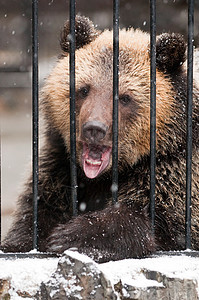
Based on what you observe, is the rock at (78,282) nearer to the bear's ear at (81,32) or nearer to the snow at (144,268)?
the snow at (144,268)

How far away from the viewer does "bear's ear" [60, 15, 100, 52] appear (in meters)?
4.39

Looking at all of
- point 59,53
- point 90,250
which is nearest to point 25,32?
point 59,53

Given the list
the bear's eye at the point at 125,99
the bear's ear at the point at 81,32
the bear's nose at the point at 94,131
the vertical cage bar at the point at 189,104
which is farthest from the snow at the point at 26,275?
the bear's ear at the point at 81,32

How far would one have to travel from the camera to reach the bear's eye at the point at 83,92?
419 centimetres

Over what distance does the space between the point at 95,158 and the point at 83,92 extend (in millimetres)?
547

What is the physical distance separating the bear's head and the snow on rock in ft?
3.52

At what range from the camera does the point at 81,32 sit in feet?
14.5

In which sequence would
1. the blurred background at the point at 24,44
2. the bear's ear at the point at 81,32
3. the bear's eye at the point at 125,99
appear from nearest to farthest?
the bear's eye at the point at 125,99 < the bear's ear at the point at 81,32 < the blurred background at the point at 24,44

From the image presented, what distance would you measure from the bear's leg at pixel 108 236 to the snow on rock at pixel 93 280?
26 centimetres

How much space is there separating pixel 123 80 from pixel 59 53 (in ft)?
2.58

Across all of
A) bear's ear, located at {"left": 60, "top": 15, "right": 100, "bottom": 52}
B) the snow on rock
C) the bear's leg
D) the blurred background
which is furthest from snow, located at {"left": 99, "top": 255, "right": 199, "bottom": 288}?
the blurred background

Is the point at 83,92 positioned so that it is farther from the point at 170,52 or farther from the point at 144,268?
the point at 144,268

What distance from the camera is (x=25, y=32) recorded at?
532 inches

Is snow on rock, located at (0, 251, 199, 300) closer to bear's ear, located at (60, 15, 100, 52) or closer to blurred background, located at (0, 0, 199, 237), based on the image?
bear's ear, located at (60, 15, 100, 52)
